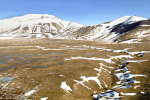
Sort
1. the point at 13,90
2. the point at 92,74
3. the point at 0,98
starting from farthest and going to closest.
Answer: the point at 92,74 → the point at 13,90 → the point at 0,98

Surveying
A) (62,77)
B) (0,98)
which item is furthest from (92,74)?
(0,98)

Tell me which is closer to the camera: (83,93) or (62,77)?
(83,93)

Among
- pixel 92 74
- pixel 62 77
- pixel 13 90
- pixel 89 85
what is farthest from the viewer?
pixel 92 74

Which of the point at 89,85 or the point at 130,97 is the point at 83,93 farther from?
the point at 130,97

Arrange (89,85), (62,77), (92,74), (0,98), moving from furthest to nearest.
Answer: (92,74) < (62,77) < (89,85) < (0,98)

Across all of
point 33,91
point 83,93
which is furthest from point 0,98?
point 83,93

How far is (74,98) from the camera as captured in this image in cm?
1503

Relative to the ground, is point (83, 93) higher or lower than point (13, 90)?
lower

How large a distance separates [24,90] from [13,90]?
6.34 ft

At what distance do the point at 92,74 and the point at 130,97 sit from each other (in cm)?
1101

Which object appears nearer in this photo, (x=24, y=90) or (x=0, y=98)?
(x=0, y=98)

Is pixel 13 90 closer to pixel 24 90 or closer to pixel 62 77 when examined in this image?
pixel 24 90

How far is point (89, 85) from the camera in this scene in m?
19.5

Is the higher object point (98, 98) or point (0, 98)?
point (0, 98)
